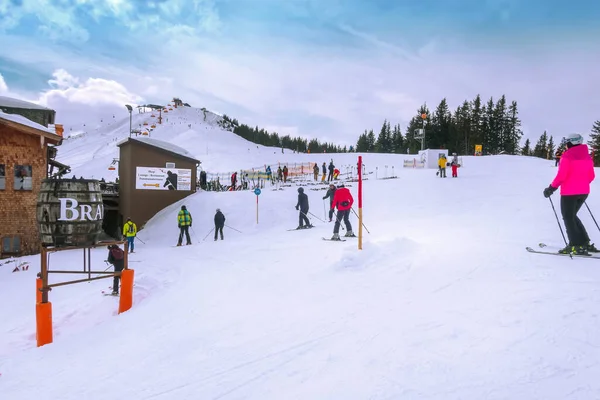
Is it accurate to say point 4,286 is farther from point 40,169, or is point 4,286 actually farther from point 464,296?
point 464,296

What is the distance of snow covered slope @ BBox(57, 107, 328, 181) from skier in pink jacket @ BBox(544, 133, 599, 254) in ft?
122

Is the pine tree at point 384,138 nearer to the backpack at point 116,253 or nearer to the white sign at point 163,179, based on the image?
the white sign at point 163,179

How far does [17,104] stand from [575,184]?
32.9 m

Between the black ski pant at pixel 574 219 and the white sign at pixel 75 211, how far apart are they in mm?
8095

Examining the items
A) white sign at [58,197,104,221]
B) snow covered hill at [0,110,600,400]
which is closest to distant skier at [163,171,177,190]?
snow covered hill at [0,110,600,400]

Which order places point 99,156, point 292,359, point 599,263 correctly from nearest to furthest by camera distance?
point 292,359, point 599,263, point 99,156

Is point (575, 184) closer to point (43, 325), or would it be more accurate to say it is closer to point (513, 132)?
point (43, 325)

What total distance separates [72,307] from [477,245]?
8594mm

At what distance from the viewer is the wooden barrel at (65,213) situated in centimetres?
595

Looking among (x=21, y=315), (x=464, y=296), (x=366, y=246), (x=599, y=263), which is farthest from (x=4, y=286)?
(x=599, y=263)

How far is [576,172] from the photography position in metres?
6.23

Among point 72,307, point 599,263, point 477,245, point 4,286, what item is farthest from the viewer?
point 4,286

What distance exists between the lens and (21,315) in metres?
7.65

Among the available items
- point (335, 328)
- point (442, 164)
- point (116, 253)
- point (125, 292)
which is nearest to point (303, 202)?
point (116, 253)
